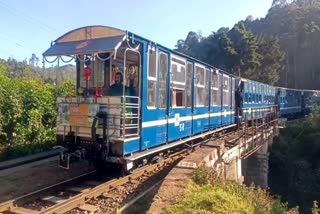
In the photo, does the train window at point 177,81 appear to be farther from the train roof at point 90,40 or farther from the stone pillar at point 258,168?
the stone pillar at point 258,168

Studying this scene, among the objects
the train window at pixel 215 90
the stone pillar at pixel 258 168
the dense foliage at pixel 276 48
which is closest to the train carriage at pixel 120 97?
the train window at pixel 215 90

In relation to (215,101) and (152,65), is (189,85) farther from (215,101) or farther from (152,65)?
(215,101)

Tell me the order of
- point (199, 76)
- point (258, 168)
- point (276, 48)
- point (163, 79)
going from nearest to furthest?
point (163, 79) → point (199, 76) → point (258, 168) → point (276, 48)

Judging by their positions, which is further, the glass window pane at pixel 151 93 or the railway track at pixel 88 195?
the glass window pane at pixel 151 93

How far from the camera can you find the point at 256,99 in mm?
23250

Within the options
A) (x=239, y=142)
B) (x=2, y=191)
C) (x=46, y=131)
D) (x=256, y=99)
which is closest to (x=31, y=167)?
(x=2, y=191)

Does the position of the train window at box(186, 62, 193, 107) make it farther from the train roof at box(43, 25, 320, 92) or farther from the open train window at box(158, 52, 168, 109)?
the train roof at box(43, 25, 320, 92)

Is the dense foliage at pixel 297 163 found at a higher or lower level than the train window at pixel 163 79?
lower

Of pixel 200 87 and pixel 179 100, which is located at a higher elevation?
pixel 200 87

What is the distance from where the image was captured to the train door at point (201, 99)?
11945mm

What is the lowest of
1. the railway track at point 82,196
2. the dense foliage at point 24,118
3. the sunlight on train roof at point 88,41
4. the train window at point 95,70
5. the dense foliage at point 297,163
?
the dense foliage at point 297,163

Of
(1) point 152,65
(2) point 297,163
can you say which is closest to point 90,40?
(1) point 152,65

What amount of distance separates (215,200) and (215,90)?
28.2ft

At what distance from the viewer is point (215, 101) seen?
47.3ft
